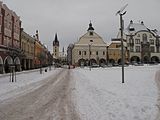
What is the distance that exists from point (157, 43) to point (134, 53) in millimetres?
12241

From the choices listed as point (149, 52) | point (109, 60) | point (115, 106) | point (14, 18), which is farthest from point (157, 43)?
point (115, 106)

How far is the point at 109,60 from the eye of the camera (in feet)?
317

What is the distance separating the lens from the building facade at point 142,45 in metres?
Answer: 100

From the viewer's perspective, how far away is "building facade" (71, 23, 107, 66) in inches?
3639

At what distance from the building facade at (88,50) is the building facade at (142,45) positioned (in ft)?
41.0

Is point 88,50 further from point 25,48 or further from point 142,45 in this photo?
point 25,48

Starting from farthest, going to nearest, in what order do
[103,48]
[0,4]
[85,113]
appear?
[103,48], [0,4], [85,113]

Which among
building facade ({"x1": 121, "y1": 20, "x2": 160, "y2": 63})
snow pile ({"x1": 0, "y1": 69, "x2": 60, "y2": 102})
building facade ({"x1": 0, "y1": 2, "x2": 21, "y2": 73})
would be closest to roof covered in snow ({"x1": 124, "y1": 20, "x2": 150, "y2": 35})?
building facade ({"x1": 121, "y1": 20, "x2": 160, "y2": 63})

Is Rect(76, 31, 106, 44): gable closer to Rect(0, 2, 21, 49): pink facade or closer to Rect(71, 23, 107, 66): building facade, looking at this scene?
Rect(71, 23, 107, 66): building facade

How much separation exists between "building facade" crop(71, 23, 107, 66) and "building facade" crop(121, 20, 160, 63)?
12.5 meters

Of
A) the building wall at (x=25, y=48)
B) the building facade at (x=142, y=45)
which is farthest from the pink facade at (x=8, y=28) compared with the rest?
the building facade at (x=142, y=45)

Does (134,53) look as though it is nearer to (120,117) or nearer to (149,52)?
(149,52)

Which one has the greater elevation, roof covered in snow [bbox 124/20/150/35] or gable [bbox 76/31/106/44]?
roof covered in snow [bbox 124/20/150/35]

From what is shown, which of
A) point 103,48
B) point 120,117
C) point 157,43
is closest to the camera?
point 120,117
